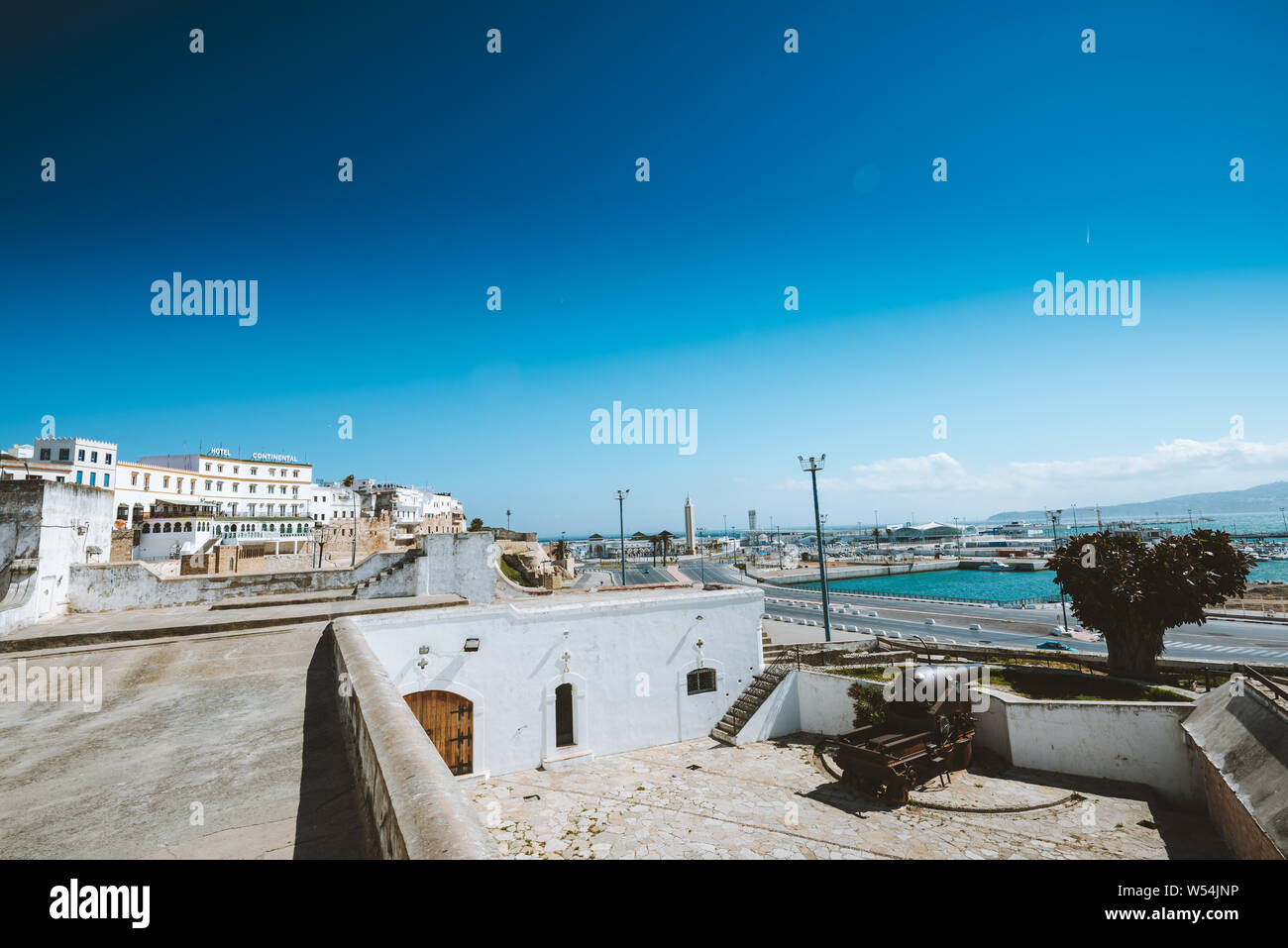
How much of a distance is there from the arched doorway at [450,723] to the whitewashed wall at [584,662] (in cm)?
20

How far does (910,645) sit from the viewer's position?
75.7 feet

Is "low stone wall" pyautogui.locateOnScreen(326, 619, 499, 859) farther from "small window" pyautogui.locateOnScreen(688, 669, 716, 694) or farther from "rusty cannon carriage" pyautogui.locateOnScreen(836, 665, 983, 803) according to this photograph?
A: "small window" pyautogui.locateOnScreen(688, 669, 716, 694)

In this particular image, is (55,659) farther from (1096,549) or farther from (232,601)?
(1096,549)

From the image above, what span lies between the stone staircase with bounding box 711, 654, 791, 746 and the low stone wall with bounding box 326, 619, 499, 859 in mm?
14320

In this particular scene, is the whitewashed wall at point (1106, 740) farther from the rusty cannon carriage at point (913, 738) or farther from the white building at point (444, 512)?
the white building at point (444, 512)

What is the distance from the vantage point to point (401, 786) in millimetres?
3480

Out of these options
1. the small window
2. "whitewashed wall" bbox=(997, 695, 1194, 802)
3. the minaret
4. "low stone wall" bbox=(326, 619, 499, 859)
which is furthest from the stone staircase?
the minaret

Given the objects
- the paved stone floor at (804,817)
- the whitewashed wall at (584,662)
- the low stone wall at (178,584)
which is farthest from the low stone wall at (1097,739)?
the low stone wall at (178,584)

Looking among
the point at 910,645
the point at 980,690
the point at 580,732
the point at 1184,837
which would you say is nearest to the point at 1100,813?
the point at 1184,837

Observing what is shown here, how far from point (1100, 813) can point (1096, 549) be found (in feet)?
26.2

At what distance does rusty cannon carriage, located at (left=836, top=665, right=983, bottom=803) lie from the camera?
44.6 feet

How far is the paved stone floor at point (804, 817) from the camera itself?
36.6 feet

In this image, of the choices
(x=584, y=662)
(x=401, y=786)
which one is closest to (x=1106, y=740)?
(x=584, y=662)
